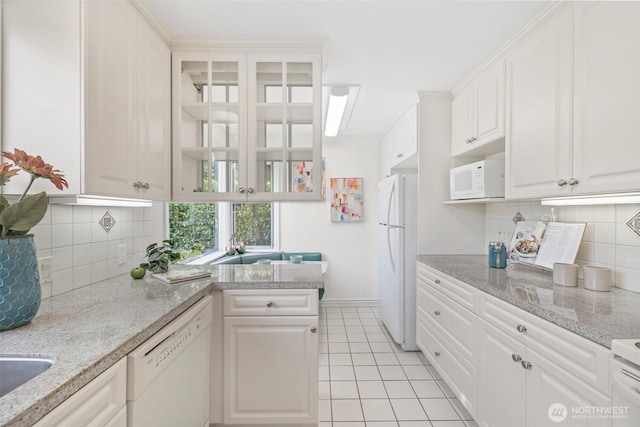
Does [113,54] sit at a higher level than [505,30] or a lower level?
lower

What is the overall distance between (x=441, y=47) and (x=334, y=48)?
72 cm

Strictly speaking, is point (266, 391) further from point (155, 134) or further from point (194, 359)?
point (155, 134)

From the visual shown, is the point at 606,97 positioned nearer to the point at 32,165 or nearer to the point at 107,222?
the point at 32,165

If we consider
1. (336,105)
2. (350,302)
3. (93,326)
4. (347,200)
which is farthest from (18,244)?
(350,302)

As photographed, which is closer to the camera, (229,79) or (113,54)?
(113,54)

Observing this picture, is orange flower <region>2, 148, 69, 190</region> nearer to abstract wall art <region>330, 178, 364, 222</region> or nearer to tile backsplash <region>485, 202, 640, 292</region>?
tile backsplash <region>485, 202, 640, 292</region>

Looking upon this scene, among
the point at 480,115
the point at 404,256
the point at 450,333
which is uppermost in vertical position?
the point at 480,115

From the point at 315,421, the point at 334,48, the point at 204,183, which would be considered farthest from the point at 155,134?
the point at 315,421

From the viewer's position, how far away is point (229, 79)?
197 cm

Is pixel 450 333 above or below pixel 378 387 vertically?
above

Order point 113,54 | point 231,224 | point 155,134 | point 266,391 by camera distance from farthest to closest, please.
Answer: point 231,224 < point 155,134 < point 266,391 < point 113,54

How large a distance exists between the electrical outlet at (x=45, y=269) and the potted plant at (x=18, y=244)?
340mm

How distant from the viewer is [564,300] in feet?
4.28

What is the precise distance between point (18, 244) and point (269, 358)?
1206 mm
